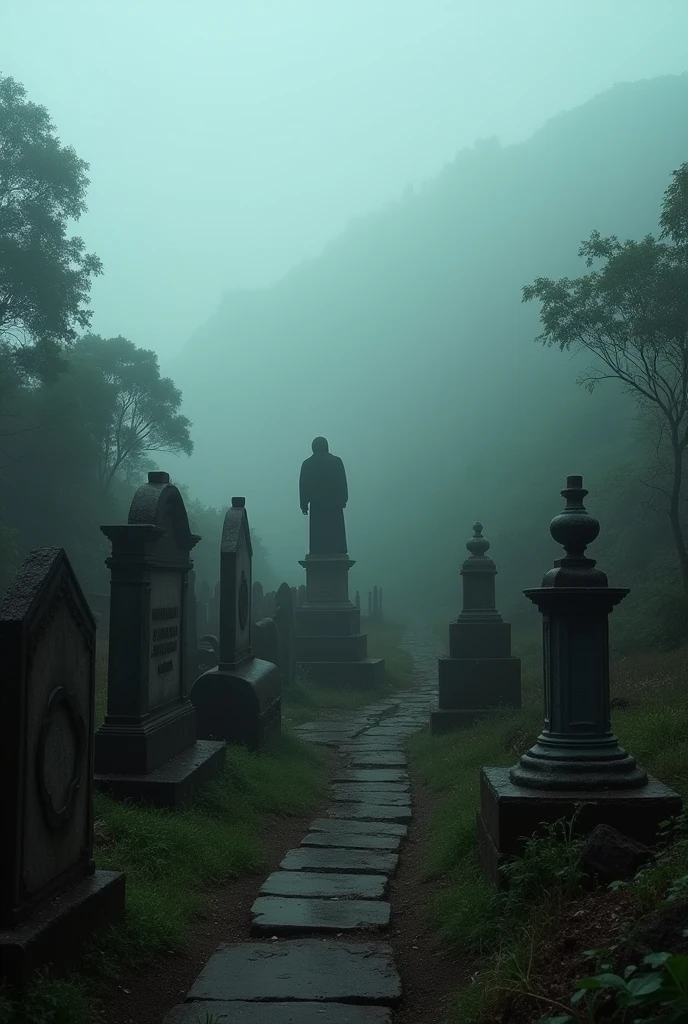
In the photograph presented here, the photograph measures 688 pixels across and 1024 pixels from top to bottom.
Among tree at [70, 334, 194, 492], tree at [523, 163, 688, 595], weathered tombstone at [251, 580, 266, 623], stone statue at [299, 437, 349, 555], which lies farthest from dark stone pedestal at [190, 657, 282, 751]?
tree at [70, 334, 194, 492]

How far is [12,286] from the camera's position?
26.3 m

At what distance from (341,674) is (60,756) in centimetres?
1265

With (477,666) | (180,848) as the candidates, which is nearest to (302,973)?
(180,848)

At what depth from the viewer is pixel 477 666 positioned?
12156 millimetres

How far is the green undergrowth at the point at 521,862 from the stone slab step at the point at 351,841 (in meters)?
0.29

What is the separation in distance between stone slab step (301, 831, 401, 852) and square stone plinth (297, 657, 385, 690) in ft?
31.8

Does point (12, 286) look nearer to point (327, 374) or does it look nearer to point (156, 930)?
point (156, 930)

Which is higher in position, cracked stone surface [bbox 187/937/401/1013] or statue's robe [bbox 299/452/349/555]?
statue's robe [bbox 299/452/349/555]

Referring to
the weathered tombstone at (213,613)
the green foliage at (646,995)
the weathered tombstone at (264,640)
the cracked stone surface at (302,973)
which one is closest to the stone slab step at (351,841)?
the cracked stone surface at (302,973)

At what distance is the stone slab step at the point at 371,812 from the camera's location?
7430 millimetres

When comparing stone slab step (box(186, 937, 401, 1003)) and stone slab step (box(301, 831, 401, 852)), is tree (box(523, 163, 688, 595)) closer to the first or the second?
stone slab step (box(301, 831, 401, 852))

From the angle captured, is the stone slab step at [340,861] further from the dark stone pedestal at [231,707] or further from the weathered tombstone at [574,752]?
the dark stone pedestal at [231,707]

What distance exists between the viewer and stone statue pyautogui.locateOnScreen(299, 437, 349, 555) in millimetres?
19000

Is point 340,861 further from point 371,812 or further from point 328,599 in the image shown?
point 328,599
